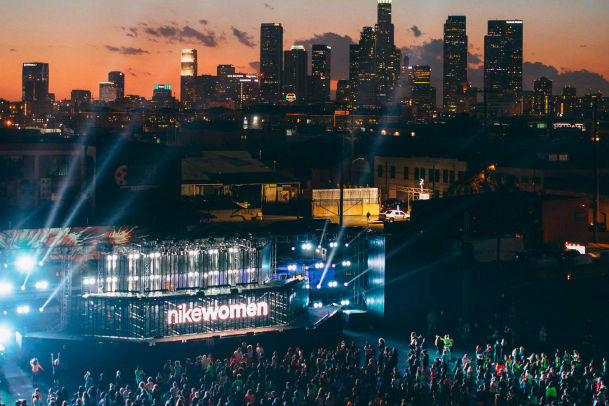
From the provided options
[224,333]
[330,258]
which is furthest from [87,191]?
[224,333]

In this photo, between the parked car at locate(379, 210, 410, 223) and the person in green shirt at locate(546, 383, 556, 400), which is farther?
the parked car at locate(379, 210, 410, 223)

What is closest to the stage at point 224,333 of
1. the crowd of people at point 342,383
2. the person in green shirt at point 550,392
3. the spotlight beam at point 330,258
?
the crowd of people at point 342,383

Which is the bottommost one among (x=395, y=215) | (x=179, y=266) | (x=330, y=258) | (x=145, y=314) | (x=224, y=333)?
(x=224, y=333)

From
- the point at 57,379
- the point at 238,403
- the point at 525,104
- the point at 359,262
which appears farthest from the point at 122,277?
the point at 525,104

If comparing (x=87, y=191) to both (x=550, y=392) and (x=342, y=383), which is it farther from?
(x=550, y=392)

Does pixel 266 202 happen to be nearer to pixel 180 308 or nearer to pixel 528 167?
pixel 528 167

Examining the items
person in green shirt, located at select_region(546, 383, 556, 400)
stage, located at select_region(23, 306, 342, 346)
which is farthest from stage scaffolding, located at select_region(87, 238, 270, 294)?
person in green shirt, located at select_region(546, 383, 556, 400)

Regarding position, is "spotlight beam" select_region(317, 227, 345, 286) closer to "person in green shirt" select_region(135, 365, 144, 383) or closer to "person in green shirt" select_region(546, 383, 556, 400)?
"person in green shirt" select_region(135, 365, 144, 383)

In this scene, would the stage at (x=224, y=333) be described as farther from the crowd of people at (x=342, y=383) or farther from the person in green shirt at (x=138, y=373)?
the person in green shirt at (x=138, y=373)
